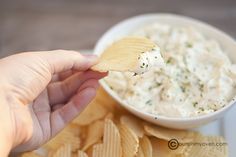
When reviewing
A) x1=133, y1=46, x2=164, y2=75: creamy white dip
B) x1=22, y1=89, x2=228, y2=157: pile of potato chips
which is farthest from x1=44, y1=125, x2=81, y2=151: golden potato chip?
x1=133, y1=46, x2=164, y2=75: creamy white dip

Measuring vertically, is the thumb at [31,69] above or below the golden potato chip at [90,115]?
above

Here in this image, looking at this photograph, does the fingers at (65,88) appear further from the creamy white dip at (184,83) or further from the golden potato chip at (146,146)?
the golden potato chip at (146,146)

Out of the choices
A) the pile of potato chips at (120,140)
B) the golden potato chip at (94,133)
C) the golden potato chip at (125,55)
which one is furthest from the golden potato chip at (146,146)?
the golden potato chip at (125,55)

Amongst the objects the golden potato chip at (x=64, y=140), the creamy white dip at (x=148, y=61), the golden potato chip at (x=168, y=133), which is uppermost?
the creamy white dip at (x=148, y=61)

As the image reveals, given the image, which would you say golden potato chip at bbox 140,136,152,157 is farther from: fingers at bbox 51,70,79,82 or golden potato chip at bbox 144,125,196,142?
fingers at bbox 51,70,79,82

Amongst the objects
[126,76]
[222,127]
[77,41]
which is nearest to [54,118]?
[126,76]

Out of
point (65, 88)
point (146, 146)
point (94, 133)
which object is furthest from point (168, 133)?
point (65, 88)

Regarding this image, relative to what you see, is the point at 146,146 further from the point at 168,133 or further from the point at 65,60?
the point at 65,60
